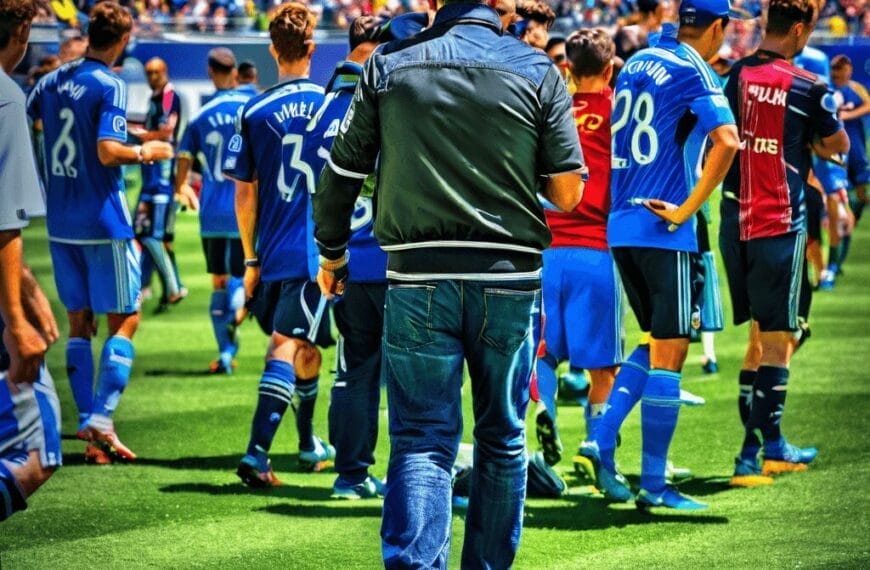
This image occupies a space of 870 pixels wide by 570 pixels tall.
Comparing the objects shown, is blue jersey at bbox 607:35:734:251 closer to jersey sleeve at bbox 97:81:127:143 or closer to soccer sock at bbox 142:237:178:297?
jersey sleeve at bbox 97:81:127:143

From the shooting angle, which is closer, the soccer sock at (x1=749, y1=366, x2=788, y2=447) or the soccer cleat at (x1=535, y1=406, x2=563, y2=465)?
the soccer cleat at (x1=535, y1=406, x2=563, y2=465)

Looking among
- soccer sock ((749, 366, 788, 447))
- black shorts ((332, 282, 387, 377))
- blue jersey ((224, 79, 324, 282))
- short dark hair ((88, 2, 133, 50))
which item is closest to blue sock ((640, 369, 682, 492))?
soccer sock ((749, 366, 788, 447))

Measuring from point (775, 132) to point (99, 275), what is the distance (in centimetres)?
389

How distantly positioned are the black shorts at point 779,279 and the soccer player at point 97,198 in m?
3.44

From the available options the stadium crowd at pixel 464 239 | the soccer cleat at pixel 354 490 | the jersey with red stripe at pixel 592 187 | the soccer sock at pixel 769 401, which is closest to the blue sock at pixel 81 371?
the stadium crowd at pixel 464 239

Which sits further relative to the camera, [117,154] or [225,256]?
[225,256]

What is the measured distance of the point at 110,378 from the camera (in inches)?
310

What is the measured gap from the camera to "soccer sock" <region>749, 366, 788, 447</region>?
7.29 m

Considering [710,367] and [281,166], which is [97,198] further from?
[710,367]

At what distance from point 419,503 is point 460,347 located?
0.54 m

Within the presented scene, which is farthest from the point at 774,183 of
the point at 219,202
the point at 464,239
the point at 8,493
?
the point at 219,202

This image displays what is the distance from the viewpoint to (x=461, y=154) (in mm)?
4477

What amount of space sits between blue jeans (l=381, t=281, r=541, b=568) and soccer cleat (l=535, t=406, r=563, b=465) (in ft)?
7.53

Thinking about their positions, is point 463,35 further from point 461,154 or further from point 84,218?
point 84,218
